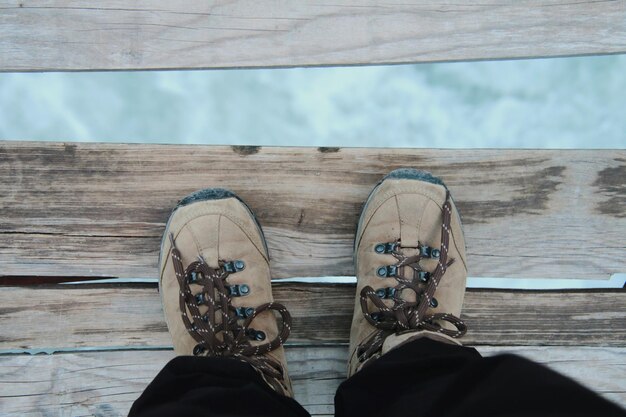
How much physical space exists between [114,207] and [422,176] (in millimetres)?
669

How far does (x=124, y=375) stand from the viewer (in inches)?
46.1

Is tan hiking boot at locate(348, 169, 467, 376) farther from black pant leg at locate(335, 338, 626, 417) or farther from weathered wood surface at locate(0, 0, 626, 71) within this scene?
weathered wood surface at locate(0, 0, 626, 71)

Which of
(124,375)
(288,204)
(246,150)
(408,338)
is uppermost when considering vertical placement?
(246,150)

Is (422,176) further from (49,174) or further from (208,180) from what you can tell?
(49,174)

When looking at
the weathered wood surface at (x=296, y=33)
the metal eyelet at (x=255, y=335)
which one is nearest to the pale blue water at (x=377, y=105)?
→ the weathered wood surface at (x=296, y=33)

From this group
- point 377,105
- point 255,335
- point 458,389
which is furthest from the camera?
point 377,105

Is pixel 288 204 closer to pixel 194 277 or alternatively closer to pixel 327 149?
pixel 327 149

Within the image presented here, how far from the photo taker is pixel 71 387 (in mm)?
1168

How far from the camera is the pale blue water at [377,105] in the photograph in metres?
1.32

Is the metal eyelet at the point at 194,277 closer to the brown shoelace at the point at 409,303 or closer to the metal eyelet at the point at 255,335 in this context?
the metal eyelet at the point at 255,335

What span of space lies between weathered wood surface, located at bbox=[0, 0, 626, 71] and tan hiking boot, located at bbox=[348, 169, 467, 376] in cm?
29

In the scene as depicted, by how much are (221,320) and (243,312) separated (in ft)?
0.16

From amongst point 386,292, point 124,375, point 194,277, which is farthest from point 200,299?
point 386,292

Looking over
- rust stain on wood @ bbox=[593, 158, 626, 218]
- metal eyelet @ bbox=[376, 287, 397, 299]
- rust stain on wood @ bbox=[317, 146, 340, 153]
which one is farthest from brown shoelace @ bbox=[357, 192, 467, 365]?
rust stain on wood @ bbox=[593, 158, 626, 218]
